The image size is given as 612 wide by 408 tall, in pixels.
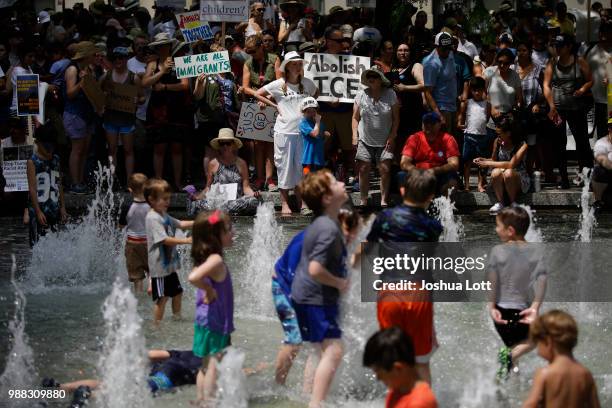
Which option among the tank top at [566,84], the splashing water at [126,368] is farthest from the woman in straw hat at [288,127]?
the splashing water at [126,368]

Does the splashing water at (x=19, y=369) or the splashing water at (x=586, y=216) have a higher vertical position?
the splashing water at (x=586, y=216)

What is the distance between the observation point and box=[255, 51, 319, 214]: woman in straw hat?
15312 mm

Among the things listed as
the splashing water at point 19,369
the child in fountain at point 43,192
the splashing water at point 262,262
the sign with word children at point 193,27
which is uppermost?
the sign with word children at point 193,27

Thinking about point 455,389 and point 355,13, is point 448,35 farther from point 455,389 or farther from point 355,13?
point 455,389

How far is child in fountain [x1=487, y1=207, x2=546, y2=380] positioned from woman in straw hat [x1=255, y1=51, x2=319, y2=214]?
7.33m

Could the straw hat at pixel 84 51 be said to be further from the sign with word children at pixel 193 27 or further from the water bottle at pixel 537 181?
the water bottle at pixel 537 181

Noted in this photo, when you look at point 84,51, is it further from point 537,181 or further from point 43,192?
point 537,181

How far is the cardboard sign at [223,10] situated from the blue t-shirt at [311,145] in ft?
7.65

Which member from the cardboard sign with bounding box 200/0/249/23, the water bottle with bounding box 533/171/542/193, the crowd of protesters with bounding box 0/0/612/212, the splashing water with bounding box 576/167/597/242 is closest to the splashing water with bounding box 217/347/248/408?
the splashing water with bounding box 576/167/597/242

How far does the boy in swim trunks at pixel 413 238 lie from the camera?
745 cm

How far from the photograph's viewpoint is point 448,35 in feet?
52.5

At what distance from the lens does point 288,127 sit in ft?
50.3

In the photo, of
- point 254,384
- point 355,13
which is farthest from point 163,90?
point 254,384

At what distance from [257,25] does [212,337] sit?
1159 centimetres
